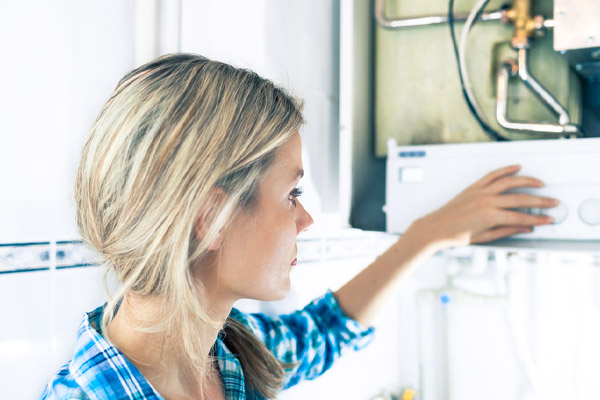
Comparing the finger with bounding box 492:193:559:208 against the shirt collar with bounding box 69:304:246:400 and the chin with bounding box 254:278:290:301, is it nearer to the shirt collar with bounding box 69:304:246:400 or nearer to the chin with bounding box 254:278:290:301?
the chin with bounding box 254:278:290:301

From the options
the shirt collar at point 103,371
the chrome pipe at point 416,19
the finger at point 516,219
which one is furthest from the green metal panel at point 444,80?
the shirt collar at point 103,371

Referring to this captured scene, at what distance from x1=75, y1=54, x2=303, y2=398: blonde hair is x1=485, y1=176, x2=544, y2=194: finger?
484mm

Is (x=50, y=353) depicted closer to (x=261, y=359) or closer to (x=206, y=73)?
(x=261, y=359)

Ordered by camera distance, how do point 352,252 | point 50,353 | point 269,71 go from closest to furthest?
point 50,353 < point 269,71 < point 352,252

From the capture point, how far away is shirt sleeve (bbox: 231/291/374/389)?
963mm

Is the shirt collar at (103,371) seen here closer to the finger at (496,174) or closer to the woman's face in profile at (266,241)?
the woman's face in profile at (266,241)

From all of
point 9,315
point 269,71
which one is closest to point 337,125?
point 269,71

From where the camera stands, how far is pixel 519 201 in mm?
985

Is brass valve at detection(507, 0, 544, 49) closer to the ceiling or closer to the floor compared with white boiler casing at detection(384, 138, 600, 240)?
closer to the ceiling

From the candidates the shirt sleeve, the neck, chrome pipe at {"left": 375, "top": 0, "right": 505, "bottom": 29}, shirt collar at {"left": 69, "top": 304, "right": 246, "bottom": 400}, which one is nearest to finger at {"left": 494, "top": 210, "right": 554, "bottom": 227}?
the shirt sleeve

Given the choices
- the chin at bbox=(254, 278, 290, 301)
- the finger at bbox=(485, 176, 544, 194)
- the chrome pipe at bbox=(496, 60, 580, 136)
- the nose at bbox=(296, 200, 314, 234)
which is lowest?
the chin at bbox=(254, 278, 290, 301)

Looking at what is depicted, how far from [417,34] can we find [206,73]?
74 cm

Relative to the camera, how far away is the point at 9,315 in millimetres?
672

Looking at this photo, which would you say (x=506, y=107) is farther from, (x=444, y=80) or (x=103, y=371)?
(x=103, y=371)
